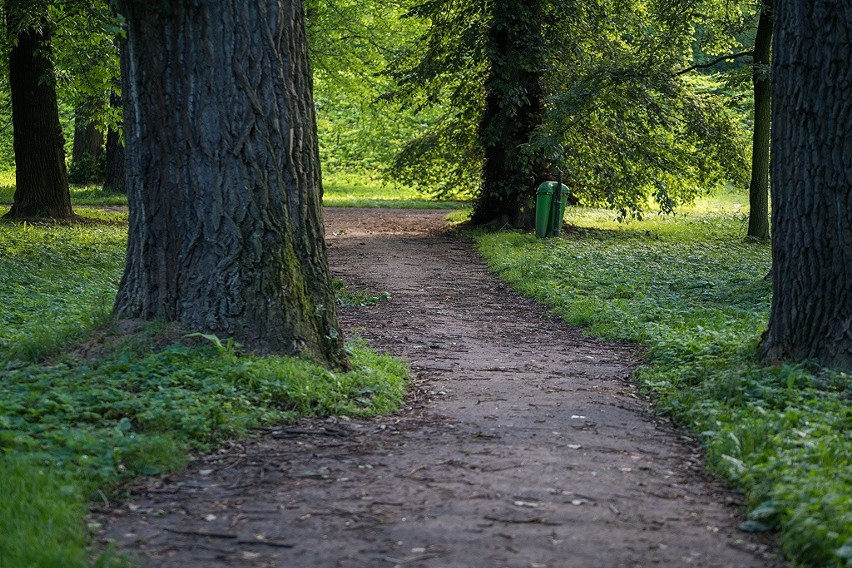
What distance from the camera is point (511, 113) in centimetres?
1819

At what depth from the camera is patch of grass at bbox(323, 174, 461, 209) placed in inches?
1107

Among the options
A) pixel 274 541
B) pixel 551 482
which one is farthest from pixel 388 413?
pixel 274 541

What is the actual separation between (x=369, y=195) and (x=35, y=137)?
574 inches

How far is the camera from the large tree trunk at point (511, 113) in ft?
59.0

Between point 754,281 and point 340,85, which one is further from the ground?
point 340,85

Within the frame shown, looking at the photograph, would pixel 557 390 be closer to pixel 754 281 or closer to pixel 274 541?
pixel 274 541

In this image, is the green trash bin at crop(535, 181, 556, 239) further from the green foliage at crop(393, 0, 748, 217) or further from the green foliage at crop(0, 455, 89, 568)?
the green foliage at crop(0, 455, 89, 568)

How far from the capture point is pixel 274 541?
13.0 feet

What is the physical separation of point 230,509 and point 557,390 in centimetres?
325

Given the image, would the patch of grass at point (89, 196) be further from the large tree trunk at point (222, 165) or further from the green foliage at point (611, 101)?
the large tree trunk at point (222, 165)

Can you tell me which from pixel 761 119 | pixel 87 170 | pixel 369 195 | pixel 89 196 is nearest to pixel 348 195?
pixel 369 195

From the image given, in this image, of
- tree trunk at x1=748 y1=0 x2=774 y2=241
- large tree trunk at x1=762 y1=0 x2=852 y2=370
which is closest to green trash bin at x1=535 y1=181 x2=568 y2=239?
tree trunk at x1=748 y1=0 x2=774 y2=241

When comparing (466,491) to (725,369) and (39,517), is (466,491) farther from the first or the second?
(725,369)

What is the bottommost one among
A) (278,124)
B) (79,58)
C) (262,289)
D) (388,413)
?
(388,413)
